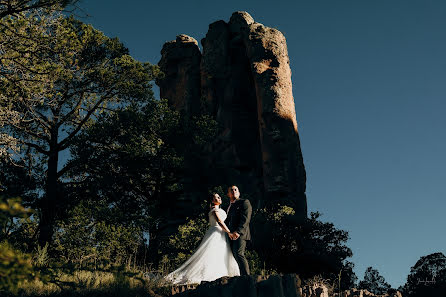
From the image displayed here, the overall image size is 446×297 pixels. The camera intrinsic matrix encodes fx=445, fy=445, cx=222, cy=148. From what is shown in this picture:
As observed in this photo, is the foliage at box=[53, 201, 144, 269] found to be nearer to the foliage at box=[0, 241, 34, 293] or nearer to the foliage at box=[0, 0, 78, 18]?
the foliage at box=[0, 0, 78, 18]

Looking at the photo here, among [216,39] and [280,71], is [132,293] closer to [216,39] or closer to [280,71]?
[280,71]

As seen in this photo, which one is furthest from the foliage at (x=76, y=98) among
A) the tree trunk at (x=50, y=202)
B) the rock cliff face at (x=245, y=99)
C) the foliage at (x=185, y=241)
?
the rock cliff face at (x=245, y=99)

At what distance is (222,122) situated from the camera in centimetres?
3684

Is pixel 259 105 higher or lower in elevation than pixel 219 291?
higher

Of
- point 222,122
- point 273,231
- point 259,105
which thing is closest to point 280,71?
point 259,105

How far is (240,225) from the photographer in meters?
9.16

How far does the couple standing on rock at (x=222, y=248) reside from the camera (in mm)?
9234

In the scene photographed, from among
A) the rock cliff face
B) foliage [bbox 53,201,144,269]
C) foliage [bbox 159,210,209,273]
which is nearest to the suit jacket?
foliage [bbox 53,201,144,269]

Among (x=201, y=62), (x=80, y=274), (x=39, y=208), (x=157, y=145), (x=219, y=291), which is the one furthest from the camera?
(x=201, y=62)

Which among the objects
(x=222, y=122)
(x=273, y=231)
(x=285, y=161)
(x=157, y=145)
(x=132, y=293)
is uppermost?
(x=222, y=122)

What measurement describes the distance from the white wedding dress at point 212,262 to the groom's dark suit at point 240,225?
2.84 feet

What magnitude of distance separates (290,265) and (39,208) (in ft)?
38.5

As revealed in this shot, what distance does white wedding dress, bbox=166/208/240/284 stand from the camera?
984 centimetres

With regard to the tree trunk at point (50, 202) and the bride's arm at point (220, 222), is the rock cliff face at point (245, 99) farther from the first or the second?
the bride's arm at point (220, 222)
